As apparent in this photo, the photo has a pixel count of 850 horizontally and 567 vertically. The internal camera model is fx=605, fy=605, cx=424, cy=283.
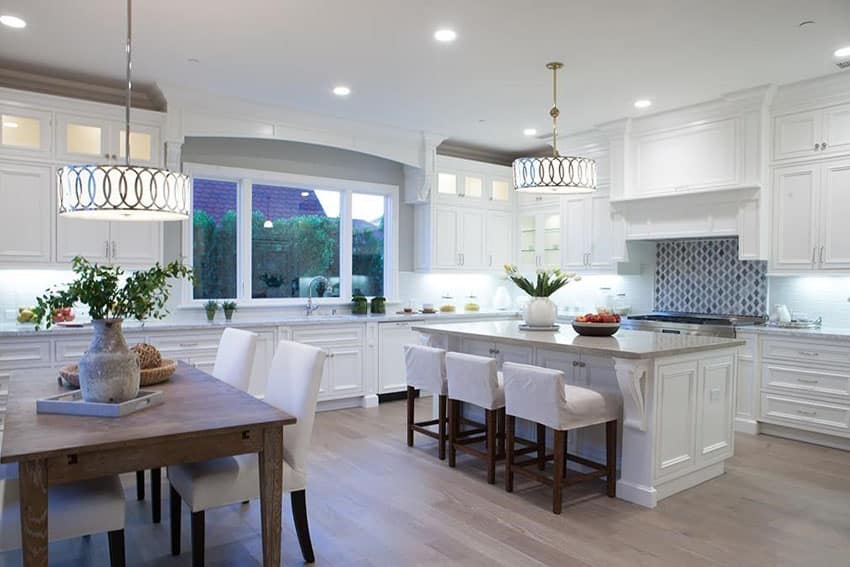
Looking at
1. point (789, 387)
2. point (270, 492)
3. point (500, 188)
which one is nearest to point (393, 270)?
point (500, 188)

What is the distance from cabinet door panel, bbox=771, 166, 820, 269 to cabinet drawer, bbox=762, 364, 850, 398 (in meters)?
0.86

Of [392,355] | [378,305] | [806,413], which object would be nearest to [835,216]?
[806,413]

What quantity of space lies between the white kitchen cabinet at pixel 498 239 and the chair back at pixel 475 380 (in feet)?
11.2

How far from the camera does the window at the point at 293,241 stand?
6.05 metres

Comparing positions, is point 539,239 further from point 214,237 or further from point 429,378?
point 214,237

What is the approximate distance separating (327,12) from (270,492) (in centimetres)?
269

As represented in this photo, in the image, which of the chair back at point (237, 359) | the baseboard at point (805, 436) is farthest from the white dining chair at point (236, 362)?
the baseboard at point (805, 436)

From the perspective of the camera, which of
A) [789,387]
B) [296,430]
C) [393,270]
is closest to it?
[296,430]

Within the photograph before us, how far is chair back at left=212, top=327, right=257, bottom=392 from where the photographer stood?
3381 mm

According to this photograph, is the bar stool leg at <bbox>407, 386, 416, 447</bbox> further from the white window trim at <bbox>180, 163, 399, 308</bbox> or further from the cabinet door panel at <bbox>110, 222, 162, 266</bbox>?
the cabinet door panel at <bbox>110, 222, 162, 266</bbox>

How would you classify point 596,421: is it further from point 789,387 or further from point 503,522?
point 789,387

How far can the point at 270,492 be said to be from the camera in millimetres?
2330

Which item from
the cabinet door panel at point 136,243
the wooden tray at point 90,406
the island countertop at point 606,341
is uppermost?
the cabinet door panel at point 136,243

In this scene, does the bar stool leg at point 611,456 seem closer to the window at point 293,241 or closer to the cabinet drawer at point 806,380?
the cabinet drawer at point 806,380
